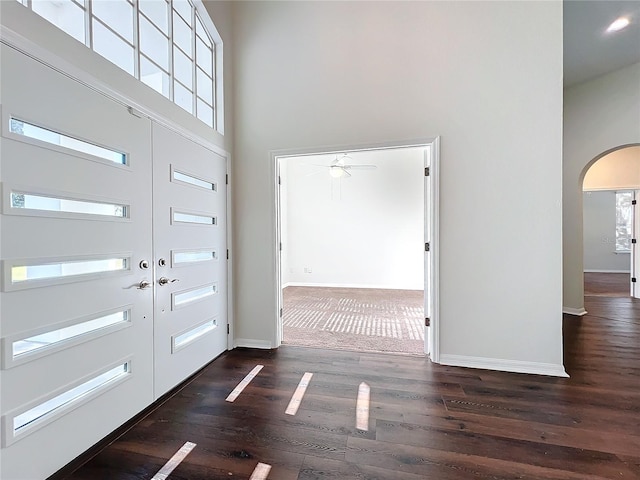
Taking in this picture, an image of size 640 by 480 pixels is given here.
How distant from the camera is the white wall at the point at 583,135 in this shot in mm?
3982

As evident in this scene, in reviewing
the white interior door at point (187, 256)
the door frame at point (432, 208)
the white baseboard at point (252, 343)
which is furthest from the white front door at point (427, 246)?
the white interior door at point (187, 256)

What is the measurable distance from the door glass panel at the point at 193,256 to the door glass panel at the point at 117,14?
5.23 ft

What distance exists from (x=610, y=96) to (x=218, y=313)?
19.9 ft

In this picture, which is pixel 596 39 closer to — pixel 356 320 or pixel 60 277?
pixel 356 320

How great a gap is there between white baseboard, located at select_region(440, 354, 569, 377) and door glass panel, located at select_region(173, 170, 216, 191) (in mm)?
2770

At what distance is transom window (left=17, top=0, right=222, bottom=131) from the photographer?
5.49 ft

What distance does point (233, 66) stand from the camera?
3123 millimetres

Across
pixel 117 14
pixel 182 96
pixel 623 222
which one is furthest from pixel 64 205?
pixel 623 222

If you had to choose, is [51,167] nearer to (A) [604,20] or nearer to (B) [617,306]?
(A) [604,20]

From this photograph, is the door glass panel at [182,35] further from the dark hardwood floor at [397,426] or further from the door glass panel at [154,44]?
the dark hardwood floor at [397,426]

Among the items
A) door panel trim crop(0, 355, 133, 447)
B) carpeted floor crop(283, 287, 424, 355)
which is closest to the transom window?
door panel trim crop(0, 355, 133, 447)

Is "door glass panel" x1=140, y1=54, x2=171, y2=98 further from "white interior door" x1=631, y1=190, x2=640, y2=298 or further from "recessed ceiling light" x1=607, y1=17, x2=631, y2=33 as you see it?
"white interior door" x1=631, y1=190, x2=640, y2=298

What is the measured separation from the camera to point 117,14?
6.25 ft

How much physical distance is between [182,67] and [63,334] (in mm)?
2305
